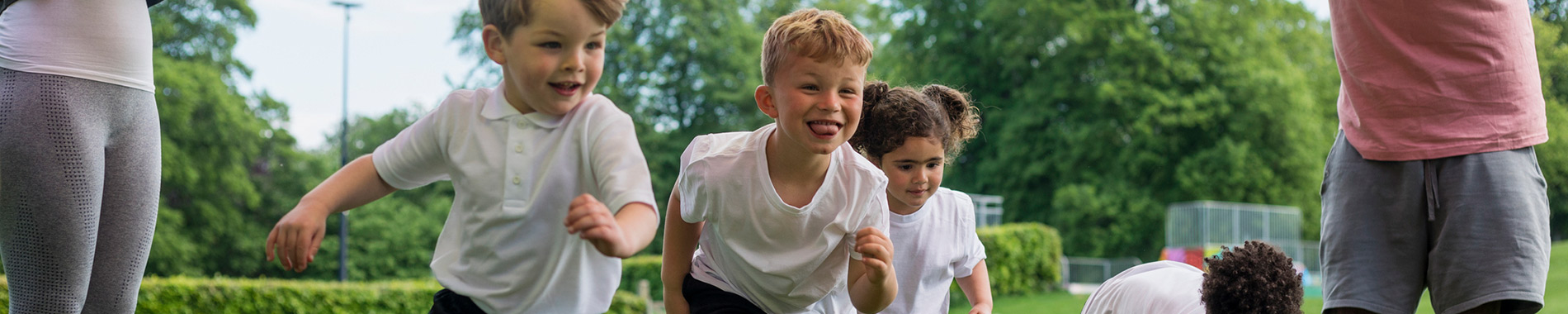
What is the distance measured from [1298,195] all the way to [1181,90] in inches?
172

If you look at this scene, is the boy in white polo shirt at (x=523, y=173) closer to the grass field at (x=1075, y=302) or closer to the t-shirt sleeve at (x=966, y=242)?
the t-shirt sleeve at (x=966, y=242)

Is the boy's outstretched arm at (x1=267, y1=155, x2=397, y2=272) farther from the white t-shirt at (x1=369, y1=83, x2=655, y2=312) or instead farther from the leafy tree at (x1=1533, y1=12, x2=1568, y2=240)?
the leafy tree at (x1=1533, y1=12, x2=1568, y2=240)

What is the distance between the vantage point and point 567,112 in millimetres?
2162

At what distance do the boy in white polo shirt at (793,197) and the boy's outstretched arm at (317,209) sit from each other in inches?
30.6

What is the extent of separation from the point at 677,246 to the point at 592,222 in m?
1.23

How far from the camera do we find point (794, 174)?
9.12 ft

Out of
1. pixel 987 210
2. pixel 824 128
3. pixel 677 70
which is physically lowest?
pixel 987 210

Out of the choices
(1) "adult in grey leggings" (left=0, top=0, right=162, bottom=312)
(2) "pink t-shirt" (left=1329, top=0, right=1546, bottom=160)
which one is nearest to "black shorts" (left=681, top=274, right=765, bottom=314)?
(1) "adult in grey leggings" (left=0, top=0, right=162, bottom=312)

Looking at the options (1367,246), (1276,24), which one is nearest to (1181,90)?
(1276,24)

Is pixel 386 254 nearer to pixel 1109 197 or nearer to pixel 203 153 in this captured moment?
pixel 203 153

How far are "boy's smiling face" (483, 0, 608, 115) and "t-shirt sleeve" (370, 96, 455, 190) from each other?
231mm

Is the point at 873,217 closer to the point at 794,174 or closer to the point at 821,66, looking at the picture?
the point at 794,174

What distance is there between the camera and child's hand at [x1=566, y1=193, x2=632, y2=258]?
1738 mm

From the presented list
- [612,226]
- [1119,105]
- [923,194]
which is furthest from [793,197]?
[1119,105]
